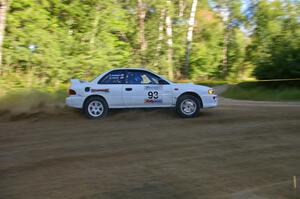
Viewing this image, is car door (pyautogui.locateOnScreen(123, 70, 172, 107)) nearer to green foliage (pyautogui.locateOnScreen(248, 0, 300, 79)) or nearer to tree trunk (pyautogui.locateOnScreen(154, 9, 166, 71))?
green foliage (pyautogui.locateOnScreen(248, 0, 300, 79))

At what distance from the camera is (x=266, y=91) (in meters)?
21.1

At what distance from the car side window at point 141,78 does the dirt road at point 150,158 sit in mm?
1172

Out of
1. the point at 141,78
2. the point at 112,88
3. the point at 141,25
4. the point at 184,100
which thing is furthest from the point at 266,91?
the point at 112,88

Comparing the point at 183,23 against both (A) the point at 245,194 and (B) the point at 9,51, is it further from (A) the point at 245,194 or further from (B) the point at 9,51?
(A) the point at 245,194

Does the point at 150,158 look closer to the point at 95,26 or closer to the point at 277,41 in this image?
the point at 95,26

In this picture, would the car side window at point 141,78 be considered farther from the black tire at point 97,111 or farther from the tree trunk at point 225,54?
the tree trunk at point 225,54

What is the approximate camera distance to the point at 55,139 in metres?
8.45

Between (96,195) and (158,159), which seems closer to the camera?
(96,195)

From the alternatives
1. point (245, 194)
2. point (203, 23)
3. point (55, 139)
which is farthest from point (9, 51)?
point (203, 23)

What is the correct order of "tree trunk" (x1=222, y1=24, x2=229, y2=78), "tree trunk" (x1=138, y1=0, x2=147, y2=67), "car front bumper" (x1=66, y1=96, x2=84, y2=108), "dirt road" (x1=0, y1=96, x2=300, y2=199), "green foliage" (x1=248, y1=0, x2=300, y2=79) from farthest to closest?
"tree trunk" (x1=222, y1=24, x2=229, y2=78)
"tree trunk" (x1=138, y1=0, x2=147, y2=67)
"green foliage" (x1=248, y1=0, x2=300, y2=79)
"car front bumper" (x1=66, y1=96, x2=84, y2=108)
"dirt road" (x1=0, y1=96, x2=300, y2=199)

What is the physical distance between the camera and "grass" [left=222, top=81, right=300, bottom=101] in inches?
756

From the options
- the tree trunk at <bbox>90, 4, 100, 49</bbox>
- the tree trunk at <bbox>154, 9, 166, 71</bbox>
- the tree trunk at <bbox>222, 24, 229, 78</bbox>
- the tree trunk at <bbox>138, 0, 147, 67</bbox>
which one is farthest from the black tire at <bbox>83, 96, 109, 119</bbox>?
the tree trunk at <bbox>222, 24, 229, 78</bbox>

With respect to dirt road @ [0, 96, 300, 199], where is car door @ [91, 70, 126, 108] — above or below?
above

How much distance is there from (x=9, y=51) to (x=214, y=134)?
12.8 meters
